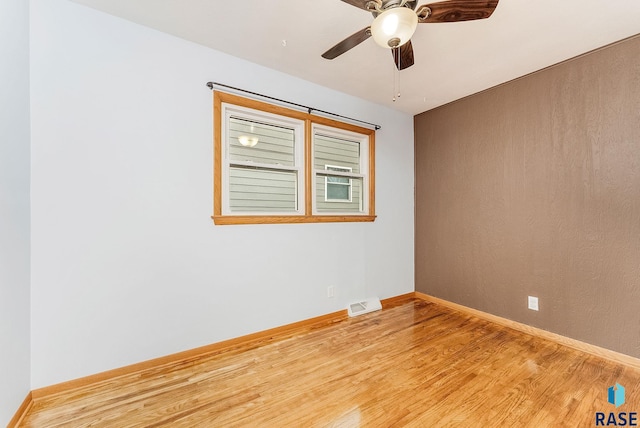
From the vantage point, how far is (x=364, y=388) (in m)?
1.81

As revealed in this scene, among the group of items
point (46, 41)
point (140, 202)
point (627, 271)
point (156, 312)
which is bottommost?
point (156, 312)

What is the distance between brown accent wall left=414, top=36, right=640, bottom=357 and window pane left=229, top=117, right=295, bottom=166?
6.68 ft

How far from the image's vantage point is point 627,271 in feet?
6.95

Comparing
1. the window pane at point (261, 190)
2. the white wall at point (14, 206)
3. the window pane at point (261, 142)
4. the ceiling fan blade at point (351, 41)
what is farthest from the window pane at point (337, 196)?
the white wall at point (14, 206)

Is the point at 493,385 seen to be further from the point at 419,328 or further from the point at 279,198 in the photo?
the point at 279,198

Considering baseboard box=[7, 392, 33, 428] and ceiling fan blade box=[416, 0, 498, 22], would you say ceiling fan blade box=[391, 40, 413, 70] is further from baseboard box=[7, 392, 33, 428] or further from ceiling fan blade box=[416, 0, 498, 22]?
baseboard box=[7, 392, 33, 428]

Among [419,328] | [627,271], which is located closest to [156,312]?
[419,328]

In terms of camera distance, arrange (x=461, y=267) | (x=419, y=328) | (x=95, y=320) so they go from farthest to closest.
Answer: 1. (x=461, y=267)
2. (x=419, y=328)
3. (x=95, y=320)

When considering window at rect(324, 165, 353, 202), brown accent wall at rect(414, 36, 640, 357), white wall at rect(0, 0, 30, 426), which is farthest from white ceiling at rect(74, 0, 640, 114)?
window at rect(324, 165, 353, 202)

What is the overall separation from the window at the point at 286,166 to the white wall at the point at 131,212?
15cm

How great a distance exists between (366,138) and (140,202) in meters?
2.51

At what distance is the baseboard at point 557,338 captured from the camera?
2.10 m

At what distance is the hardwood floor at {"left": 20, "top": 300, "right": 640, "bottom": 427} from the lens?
155 cm

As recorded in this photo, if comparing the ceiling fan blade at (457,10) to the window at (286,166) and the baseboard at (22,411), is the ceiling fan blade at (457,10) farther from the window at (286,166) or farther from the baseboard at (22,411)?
the baseboard at (22,411)
